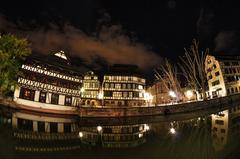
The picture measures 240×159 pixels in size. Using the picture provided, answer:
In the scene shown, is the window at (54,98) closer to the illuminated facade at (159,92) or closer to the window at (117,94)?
the window at (117,94)

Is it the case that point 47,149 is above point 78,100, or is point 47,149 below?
below

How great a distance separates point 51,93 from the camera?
3650cm

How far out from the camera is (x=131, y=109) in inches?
1384

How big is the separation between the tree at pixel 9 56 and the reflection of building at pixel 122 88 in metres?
36.3

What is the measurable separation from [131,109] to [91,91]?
3026 centimetres

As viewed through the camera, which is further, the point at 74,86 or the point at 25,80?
the point at 74,86

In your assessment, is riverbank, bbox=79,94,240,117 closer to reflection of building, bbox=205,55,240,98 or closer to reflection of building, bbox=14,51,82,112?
reflection of building, bbox=14,51,82,112

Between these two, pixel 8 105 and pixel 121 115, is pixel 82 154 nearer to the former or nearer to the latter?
pixel 121 115

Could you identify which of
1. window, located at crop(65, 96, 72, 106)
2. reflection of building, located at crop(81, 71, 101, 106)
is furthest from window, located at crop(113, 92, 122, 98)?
window, located at crop(65, 96, 72, 106)

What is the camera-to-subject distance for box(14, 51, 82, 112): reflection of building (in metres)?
34.4

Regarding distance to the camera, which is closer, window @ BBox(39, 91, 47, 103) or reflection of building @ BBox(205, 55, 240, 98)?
window @ BBox(39, 91, 47, 103)

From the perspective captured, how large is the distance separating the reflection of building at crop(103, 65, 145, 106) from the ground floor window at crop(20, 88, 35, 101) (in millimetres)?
29369

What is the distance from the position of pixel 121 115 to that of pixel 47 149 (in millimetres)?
22997

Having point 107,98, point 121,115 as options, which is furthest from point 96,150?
point 107,98
